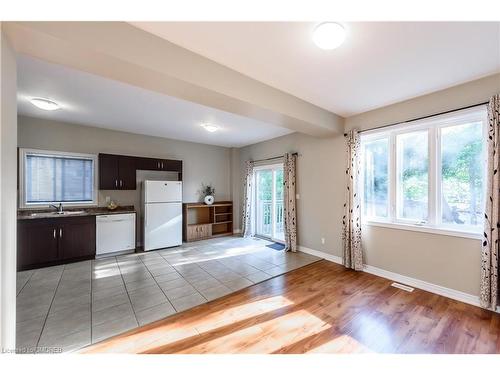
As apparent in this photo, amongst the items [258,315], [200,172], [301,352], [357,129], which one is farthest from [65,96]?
[357,129]

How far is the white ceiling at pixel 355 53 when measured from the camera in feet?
5.21

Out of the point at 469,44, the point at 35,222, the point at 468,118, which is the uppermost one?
the point at 469,44

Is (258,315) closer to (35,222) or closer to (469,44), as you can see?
(469,44)

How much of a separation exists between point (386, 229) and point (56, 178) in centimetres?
605

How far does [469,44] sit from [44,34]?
3.26 m

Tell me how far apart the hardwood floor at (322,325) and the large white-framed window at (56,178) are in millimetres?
3526

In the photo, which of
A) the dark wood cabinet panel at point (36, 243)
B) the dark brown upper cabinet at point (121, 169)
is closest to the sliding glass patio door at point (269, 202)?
the dark brown upper cabinet at point (121, 169)

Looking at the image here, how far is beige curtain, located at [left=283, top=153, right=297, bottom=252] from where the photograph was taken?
4.46m

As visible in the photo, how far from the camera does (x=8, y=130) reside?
126 centimetres

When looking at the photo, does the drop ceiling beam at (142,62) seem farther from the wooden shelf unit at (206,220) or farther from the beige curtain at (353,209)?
the wooden shelf unit at (206,220)

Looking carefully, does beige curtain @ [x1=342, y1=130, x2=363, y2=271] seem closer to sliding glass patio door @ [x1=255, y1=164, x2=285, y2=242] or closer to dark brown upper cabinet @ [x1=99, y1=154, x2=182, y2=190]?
sliding glass patio door @ [x1=255, y1=164, x2=285, y2=242]

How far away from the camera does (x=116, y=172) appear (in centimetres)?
442

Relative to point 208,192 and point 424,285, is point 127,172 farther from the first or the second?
point 424,285

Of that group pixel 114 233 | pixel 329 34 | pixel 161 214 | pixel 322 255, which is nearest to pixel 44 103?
pixel 114 233
